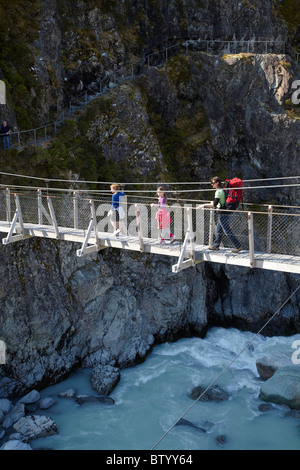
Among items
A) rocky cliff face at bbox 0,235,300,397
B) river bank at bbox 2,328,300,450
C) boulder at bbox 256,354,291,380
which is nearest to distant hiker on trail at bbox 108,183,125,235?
rocky cliff face at bbox 0,235,300,397

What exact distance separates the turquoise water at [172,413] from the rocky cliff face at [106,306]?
0.76 m

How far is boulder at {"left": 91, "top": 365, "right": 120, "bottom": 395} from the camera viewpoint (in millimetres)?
11477

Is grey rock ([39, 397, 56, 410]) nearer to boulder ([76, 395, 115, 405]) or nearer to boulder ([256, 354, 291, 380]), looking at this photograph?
boulder ([76, 395, 115, 405])

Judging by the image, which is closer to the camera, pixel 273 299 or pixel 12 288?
pixel 12 288

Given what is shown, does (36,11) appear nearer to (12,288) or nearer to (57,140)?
(57,140)

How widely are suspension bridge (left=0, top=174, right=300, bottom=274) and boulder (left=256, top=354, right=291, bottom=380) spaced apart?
4037 millimetres

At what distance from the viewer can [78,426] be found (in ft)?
34.0

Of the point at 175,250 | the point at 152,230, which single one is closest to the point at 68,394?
the point at 152,230

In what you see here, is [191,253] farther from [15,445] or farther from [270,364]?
[270,364]

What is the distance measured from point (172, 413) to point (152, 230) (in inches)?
208

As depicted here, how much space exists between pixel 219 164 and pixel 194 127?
1930 millimetres

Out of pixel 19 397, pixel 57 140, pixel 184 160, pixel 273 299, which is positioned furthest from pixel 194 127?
pixel 19 397

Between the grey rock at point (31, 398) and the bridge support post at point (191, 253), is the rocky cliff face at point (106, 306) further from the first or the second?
the bridge support post at point (191, 253)

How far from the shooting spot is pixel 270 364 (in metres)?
12.4
